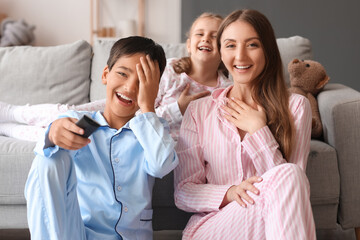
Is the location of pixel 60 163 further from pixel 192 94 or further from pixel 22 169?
pixel 192 94

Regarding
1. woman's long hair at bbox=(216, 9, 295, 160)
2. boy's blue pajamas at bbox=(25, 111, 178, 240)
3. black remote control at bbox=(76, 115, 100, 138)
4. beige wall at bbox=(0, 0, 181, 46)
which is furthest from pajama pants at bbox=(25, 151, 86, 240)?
beige wall at bbox=(0, 0, 181, 46)

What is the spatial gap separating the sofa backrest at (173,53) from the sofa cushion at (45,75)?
0.04m

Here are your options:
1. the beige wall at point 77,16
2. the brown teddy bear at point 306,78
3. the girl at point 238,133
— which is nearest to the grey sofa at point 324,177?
the brown teddy bear at point 306,78

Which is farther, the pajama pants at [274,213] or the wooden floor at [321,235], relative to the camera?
the wooden floor at [321,235]

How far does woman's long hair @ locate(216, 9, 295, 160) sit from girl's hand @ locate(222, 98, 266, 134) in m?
0.04

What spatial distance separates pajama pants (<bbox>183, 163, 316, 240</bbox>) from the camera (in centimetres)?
106

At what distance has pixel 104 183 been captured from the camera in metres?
1.30

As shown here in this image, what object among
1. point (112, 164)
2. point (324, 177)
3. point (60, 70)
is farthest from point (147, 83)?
point (60, 70)

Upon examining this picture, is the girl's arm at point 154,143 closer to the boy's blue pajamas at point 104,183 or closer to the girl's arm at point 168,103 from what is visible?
the boy's blue pajamas at point 104,183

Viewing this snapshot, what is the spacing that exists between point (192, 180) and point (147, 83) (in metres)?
0.31

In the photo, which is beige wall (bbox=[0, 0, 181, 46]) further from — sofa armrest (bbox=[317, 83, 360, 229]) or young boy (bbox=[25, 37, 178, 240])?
young boy (bbox=[25, 37, 178, 240])

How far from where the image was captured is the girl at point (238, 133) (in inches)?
50.3

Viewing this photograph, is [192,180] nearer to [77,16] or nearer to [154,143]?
[154,143]

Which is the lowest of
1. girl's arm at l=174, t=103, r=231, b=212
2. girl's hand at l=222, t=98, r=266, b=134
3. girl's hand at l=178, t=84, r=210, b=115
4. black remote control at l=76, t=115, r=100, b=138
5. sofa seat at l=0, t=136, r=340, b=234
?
sofa seat at l=0, t=136, r=340, b=234
